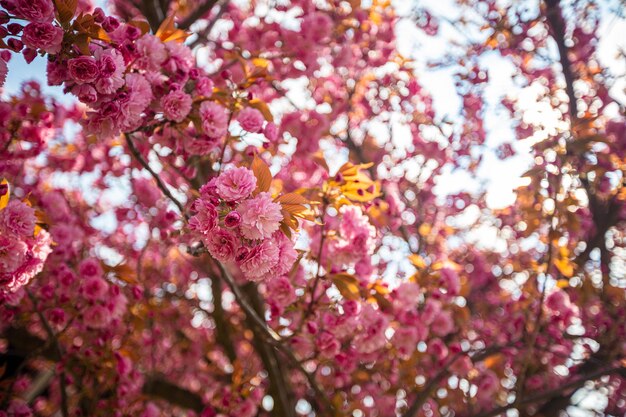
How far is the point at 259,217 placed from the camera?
1237 mm

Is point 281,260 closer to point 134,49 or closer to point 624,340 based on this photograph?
point 134,49

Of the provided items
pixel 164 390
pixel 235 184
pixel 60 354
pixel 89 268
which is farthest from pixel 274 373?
pixel 235 184

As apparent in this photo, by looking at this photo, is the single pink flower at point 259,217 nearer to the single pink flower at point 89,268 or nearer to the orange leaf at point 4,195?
the orange leaf at point 4,195

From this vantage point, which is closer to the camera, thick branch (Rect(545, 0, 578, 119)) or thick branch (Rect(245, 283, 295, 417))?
thick branch (Rect(245, 283, 295, 417))

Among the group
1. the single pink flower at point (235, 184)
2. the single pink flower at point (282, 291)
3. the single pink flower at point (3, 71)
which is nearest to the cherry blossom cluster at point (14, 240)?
the single pink flower at point (3, 71)

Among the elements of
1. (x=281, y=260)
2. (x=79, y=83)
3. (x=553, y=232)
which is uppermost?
(x=79, y=83)

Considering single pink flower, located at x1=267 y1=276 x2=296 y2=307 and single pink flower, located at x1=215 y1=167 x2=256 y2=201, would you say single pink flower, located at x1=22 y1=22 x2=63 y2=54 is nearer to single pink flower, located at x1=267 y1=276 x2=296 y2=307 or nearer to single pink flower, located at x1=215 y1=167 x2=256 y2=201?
single pink flower, located at x1=215 y1=167 x2=256 y2=201

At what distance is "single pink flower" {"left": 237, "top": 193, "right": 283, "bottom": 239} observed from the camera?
1.23 meters

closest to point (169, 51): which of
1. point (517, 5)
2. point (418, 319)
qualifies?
point (418, 319)

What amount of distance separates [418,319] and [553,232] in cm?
97

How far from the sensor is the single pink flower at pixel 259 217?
123cm

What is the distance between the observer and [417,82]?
4.66 m

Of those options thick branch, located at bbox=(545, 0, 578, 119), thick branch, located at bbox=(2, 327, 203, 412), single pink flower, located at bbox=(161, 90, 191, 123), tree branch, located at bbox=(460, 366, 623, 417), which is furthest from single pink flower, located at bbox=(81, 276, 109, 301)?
thick branch, located at bbox=(545, 0, 578, 119)

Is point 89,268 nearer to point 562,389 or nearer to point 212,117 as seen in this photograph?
point 212,117
